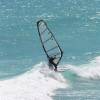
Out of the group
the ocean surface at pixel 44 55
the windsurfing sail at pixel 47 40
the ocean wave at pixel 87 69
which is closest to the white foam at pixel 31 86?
the ocean surface at pixel 44 55

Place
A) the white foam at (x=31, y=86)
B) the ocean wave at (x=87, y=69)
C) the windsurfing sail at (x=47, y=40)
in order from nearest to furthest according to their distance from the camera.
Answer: the white foam at (x=31, y=86) < the windsurfing sail at (x=47, y=40) < the ocean wave at (x=87, y=69)

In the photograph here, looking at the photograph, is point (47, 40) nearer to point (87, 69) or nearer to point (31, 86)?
point (87, 69)

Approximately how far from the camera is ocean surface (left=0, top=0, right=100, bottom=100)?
→ 30156 millimetres

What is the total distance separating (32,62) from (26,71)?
9.23 ft

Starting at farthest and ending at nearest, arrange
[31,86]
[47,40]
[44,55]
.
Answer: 1. [44,55]
2. [47,40]
3. [31,86]

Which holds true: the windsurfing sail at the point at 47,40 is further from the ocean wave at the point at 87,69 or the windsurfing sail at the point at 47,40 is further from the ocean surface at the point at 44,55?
the ocean wave at the point at 87,69

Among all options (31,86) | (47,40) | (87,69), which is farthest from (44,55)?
(31,86)

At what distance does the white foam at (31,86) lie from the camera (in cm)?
2877

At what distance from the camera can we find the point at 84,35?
47031 mm

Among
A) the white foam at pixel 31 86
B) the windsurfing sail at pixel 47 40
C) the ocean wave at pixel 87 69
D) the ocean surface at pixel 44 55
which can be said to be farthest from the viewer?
the ocean wave at pixel 87 69

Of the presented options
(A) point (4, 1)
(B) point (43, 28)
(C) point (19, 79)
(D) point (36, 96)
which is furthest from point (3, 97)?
(A) point (4, 1)

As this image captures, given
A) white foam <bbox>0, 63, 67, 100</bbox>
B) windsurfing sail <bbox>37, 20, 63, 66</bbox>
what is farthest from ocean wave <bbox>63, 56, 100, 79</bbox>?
white foam <bbox>0, 63, 67, 100</bbox>

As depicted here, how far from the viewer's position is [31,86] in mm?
31078

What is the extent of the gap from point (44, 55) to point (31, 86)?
895cm
